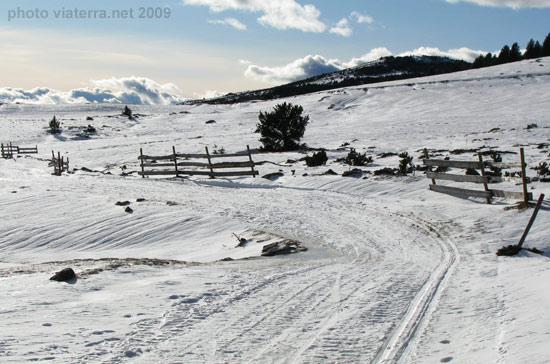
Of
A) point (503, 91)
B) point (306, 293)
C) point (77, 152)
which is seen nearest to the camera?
point (306, 293)

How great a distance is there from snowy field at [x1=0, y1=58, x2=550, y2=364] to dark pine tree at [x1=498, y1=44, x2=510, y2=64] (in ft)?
264

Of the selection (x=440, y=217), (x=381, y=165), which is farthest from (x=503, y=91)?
(x=440, y=217)

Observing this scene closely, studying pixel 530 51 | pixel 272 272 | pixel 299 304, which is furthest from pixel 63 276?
pixel 530 51

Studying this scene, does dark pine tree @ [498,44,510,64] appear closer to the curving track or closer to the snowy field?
the snowy field

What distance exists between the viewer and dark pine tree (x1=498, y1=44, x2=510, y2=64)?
93025 mm

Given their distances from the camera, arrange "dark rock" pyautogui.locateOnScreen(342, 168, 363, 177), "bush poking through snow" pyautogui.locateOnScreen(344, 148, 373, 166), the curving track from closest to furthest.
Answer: the curving track → "dark rock" pyautogui.locateOnScreen(342, 168, 363, 177) → "bush poking through snow" pyautogui.locateOnScreen(344, 148, 373, 166)

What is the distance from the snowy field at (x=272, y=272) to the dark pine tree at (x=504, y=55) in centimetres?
8053

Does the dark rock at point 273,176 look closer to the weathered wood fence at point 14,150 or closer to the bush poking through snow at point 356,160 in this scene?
the bush poking through snow at point 356,160

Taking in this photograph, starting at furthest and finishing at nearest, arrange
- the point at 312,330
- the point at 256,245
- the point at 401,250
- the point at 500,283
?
1. the point at 256,245
2. the point at 401,250
3. the point at 500,283
4. the point at 312,330

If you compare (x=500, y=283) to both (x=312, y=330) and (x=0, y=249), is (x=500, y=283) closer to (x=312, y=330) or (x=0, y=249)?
(x=312, y=330)

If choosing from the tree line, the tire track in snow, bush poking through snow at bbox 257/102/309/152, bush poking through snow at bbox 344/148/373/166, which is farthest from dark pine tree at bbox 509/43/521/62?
the tire track in snow

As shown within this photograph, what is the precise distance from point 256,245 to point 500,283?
498 centimetres

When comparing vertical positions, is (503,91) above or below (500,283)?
above

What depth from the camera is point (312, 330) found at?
4969 mm
